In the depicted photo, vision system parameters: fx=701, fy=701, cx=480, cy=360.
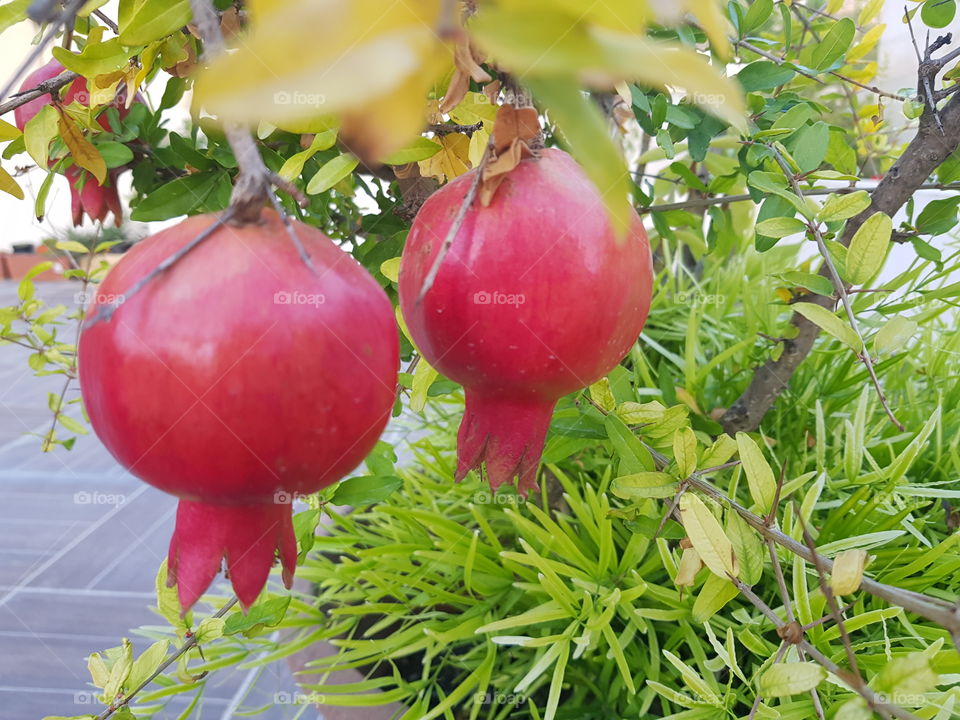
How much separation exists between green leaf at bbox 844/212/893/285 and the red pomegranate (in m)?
0.45

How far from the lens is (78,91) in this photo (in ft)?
1.48

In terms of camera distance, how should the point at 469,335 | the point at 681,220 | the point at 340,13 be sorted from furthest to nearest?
the point at 681,220, the point at 469,335, the point at 340,13

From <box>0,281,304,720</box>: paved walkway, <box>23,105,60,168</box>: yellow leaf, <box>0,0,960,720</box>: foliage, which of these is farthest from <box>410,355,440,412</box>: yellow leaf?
<box>0,281,304,720</box>: paved walkway

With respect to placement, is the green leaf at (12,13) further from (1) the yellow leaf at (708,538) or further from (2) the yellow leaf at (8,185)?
(1) the yellow leaf at (708,538)

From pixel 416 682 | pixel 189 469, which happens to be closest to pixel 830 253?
pixel 189 469

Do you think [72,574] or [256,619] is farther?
[72,574]

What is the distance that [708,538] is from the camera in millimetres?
291

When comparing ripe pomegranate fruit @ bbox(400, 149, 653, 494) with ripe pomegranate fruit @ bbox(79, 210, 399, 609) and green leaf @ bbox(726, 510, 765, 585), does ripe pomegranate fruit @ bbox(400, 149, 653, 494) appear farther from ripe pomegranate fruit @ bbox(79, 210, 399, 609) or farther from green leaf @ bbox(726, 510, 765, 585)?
green leaf @ bbox(726, 510, 765, 585)

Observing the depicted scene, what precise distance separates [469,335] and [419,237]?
0.04 m

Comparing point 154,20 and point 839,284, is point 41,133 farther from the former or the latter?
point 839,284

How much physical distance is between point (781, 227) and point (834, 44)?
206mm

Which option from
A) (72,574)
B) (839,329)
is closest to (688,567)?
(839,329)

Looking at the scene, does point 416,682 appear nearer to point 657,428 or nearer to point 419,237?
point 657,428

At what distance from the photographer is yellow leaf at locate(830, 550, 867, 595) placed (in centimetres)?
25
